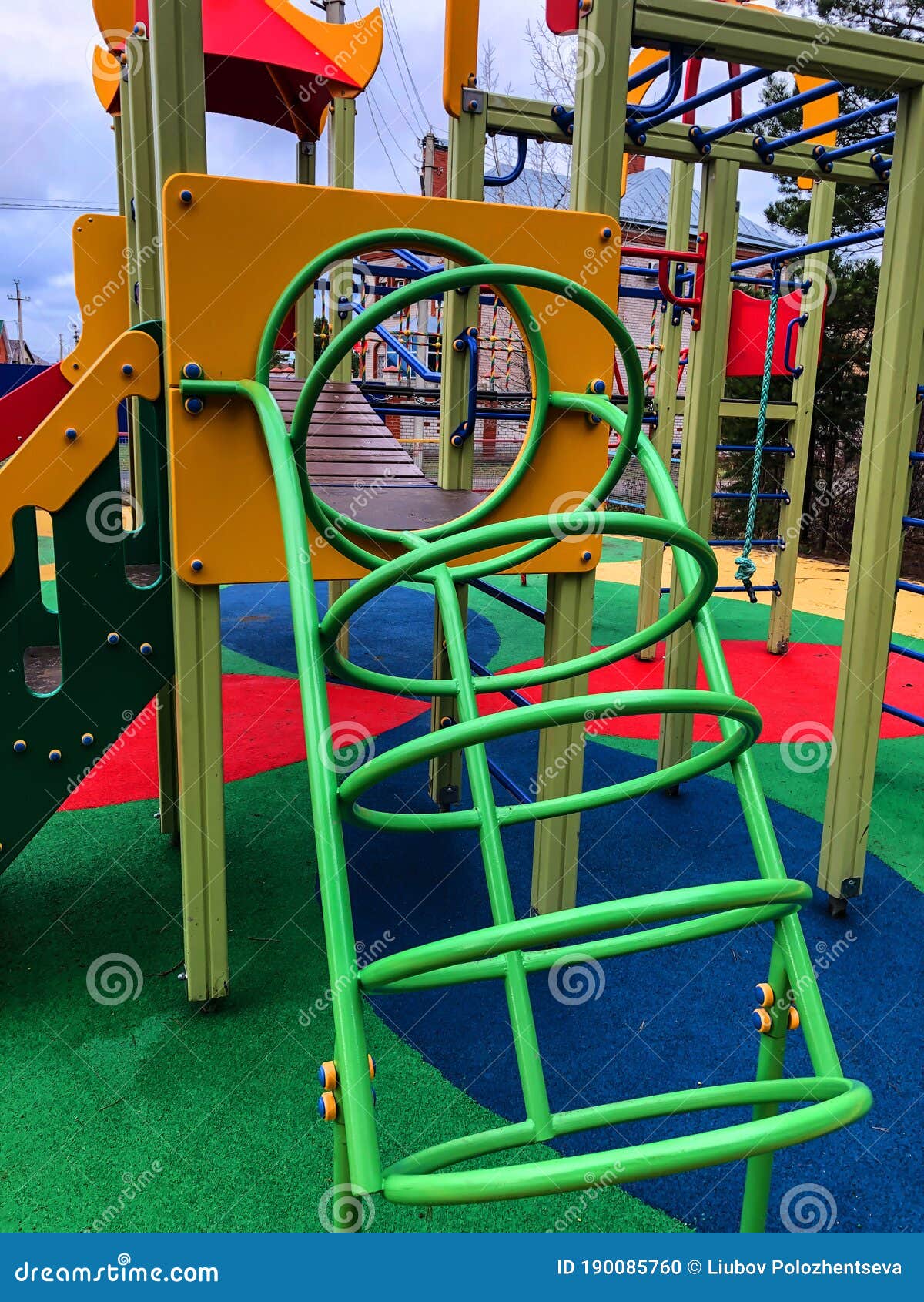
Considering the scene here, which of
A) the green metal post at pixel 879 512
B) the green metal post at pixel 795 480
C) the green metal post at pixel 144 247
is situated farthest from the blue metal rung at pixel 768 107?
the green metal post at pixel 795 480

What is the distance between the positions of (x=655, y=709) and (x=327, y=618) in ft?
1.27

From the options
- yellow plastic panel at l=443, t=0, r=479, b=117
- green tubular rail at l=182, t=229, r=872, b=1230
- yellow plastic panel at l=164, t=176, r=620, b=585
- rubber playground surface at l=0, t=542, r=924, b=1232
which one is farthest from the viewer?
yellow plastic panel at l=443, t=0, r=479, b=117

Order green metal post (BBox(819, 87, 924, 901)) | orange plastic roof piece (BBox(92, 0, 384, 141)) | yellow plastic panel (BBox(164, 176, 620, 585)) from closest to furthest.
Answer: yellow plastic panel (BBox(164, 176, 620, 585)) < green metal post (BBox(819, 87, 924, 901)) < orange plastic roof piece (BBox(92, 0, 384, 141))

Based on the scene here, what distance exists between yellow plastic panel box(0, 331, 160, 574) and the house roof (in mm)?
12541

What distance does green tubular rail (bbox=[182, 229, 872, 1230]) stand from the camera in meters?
0.84

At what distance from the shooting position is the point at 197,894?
6.25 ft

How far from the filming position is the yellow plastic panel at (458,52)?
270 centimetres

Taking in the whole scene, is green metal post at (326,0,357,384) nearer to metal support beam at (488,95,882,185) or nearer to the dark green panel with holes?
metal support beam at (488,95,882,185)

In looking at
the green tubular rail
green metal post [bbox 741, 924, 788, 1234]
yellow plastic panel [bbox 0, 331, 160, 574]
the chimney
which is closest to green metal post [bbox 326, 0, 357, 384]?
yellow plastic panel [bbox 0, 331, 160, 574]

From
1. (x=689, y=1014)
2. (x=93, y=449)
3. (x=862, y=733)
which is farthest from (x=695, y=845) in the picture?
(x=93, y=449)

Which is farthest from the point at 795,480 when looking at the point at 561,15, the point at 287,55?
Result: the point at 287,55

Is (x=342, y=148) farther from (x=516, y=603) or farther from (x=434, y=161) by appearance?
(x=434, y=161)

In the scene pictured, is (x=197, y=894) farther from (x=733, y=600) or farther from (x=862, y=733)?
(x=733, y=600)

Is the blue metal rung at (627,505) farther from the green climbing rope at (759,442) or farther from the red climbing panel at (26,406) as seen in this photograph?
the red climbing panel at (26,406)
